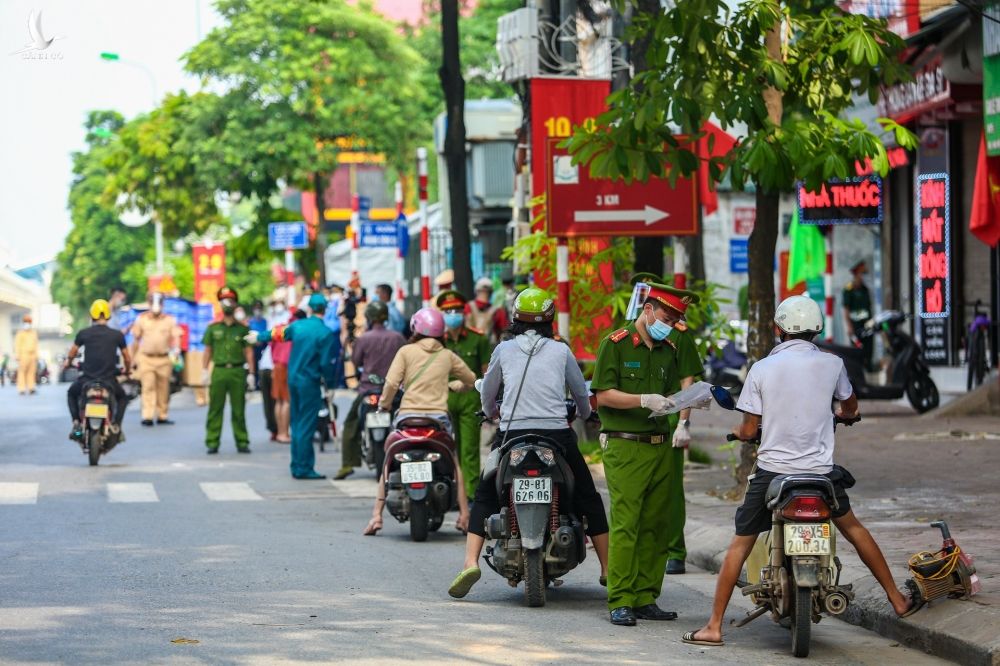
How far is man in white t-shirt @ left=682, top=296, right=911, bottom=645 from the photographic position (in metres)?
8.24

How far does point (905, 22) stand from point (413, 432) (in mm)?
14898

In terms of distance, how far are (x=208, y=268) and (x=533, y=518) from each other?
48562mm

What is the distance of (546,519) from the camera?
962 centimetres

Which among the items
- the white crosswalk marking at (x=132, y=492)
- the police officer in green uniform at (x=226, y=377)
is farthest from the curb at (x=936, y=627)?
the police officer in green uniform at (x=226, y=377)

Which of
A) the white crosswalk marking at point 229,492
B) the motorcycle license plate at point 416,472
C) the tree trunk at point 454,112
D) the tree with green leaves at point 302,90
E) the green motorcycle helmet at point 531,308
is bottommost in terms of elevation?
the white crosswalk marking at point 229,492

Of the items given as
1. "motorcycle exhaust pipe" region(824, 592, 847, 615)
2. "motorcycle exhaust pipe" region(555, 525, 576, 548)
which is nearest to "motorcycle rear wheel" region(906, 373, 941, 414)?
"motorcycle exhaust pipe" region(555, 525, 576, 548)

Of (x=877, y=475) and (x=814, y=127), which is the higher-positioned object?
(x=814, y=127)

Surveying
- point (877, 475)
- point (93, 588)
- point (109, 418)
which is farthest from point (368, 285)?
point (93, 588)

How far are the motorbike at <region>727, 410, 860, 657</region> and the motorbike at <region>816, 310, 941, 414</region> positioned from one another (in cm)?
1448

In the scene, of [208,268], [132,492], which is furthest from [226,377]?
[208,268]

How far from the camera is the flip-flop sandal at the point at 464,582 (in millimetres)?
9562

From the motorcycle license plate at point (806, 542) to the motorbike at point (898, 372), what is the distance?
48.1 ft

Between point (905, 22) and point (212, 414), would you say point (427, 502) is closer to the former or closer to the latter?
point (212, 414)

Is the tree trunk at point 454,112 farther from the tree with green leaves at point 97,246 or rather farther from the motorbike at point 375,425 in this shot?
the tree with green leaves at point 97,246
